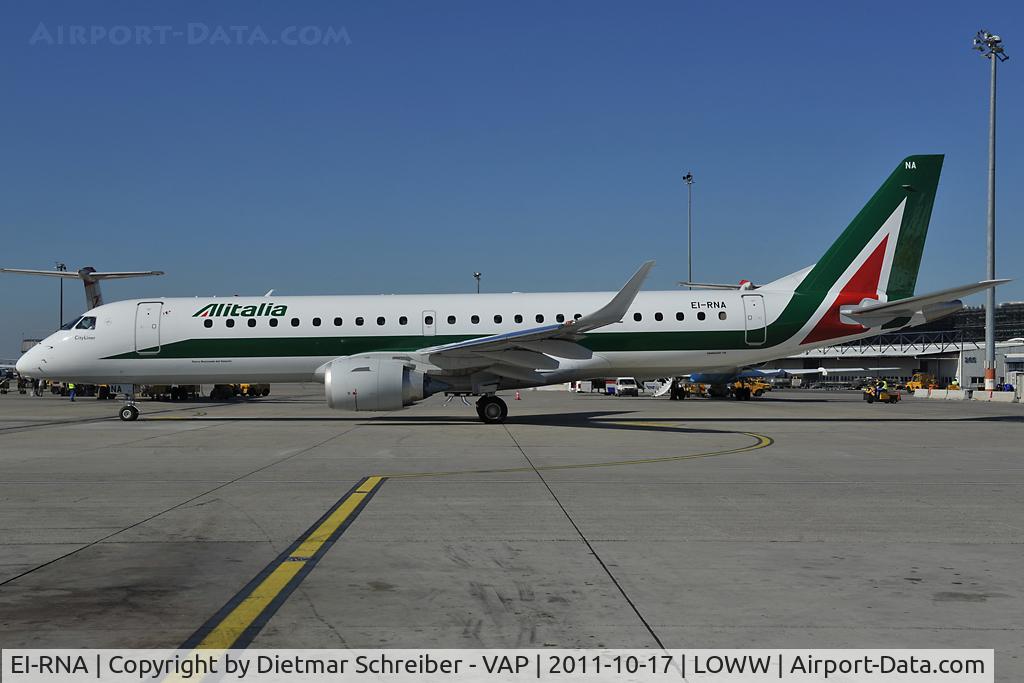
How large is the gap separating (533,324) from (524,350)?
2292 millimetres

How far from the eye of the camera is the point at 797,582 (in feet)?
18.7

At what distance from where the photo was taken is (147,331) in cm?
2403

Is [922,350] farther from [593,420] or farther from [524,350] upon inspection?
[524,350]

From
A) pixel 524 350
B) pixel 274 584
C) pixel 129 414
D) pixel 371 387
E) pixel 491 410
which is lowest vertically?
pixel 274 584

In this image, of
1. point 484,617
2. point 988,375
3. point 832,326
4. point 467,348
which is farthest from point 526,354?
point 988,375

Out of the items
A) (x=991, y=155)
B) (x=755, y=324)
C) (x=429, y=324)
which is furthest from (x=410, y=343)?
(x=991, y=155)

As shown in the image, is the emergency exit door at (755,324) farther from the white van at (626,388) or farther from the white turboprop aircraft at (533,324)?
the white van at (626,388)

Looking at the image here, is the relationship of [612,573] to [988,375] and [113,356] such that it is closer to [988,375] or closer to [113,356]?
[113,356]

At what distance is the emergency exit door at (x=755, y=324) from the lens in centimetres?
2325

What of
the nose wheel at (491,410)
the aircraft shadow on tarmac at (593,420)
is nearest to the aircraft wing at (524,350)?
the nose wheel at (491,410)

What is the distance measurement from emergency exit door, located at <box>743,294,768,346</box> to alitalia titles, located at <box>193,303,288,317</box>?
1318 centimetres

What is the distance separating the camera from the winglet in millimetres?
18688

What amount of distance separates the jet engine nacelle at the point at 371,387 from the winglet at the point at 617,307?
4356 mm

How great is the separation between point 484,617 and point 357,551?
213 centimetres
